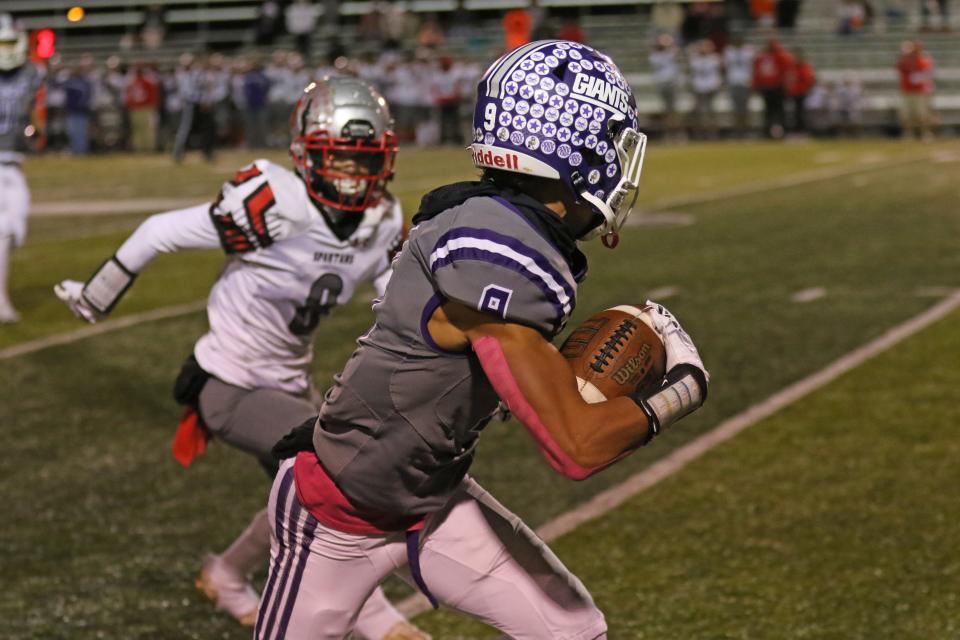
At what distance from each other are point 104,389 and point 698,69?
2037 centimetres

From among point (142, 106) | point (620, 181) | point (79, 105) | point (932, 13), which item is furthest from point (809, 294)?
point (932, 13)

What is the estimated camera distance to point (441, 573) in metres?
3.04

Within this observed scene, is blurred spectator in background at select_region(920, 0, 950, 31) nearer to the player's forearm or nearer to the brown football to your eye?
the player's forearm

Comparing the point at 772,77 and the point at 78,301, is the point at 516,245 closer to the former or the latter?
the point at 78,301

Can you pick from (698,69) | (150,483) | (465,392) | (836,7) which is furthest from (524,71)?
(836,7)

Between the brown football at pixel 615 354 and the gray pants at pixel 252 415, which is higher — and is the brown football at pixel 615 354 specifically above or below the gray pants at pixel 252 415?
above

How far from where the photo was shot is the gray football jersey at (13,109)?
9594 mm

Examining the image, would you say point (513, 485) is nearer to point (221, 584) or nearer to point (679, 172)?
point (221, 584)

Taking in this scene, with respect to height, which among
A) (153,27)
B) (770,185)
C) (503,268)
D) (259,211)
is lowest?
(153,27)

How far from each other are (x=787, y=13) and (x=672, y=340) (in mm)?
28909

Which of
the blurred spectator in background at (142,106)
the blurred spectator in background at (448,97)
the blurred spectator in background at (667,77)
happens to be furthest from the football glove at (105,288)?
the blurred spectator in background at (142,106)

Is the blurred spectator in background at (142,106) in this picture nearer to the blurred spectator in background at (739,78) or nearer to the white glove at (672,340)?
the blurred spectator in background at (739,78)

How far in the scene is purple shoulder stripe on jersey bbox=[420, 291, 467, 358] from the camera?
8.75 ft

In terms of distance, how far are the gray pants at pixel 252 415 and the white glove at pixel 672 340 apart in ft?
4.94
